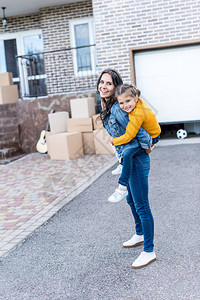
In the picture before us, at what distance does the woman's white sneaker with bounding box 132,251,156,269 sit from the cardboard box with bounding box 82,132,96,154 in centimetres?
652

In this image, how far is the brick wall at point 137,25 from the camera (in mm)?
9852

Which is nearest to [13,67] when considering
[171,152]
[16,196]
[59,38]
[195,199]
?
[59,38]

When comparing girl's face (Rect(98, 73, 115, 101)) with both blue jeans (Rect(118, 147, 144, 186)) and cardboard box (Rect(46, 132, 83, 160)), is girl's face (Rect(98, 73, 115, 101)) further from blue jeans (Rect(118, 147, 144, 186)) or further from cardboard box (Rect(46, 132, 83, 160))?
cardboard box (Rect(46, 132, 83, 160))

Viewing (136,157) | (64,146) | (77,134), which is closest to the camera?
(136,157)

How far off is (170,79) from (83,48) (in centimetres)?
388

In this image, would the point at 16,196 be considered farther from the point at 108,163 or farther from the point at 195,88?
the point at 195,88

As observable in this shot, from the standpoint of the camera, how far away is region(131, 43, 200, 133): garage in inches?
408

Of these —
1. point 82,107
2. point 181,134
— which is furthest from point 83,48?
point 181,134

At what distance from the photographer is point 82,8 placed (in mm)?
13008

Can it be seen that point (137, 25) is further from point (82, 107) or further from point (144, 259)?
point (144, 259)

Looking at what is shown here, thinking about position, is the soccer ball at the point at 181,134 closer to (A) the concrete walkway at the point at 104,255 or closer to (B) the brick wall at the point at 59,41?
(B) the brick wall at the point at 59,41

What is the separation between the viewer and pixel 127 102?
302cm

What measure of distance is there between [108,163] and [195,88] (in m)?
3.72

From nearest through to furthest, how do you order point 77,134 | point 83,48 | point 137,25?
point 77,134, point 137,25, point 83,48
